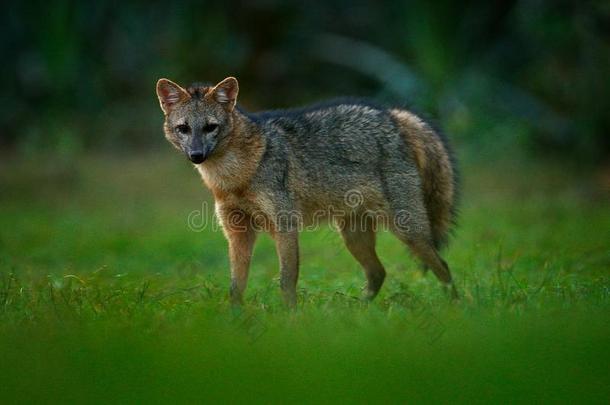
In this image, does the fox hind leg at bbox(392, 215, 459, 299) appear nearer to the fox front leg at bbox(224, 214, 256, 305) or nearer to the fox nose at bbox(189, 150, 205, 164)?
the fox front leg at bbox(224, 214, 256, 305)

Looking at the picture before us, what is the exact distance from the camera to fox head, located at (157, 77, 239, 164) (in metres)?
7.41

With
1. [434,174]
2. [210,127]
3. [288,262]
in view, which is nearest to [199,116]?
[210,127]

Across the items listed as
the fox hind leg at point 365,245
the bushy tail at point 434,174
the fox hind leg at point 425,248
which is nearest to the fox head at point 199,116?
the fox hind leg at point 365,245

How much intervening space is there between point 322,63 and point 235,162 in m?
13.5

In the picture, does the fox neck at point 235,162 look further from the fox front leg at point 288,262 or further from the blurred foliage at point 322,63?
the blurred foliage at point 322,63

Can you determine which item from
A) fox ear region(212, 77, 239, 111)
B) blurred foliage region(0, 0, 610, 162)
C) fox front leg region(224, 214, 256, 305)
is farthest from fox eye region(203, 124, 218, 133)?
blurred foliage region(0, 0, 610, 162)

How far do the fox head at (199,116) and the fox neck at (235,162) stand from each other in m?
0.07

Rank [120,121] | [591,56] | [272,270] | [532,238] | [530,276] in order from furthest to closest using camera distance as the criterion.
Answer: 1. [120,121]
2. [591,56]
3. [532,238]
4. [272,270]
5. [530,276]

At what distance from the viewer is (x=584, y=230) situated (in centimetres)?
1100

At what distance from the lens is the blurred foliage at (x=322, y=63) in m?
16.0

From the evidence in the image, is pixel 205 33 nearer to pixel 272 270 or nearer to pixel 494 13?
pixel 494 13

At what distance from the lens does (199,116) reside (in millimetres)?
7465

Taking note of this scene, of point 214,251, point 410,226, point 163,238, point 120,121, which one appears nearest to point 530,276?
point 410,226

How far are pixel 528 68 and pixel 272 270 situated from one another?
A: 1009 cm
